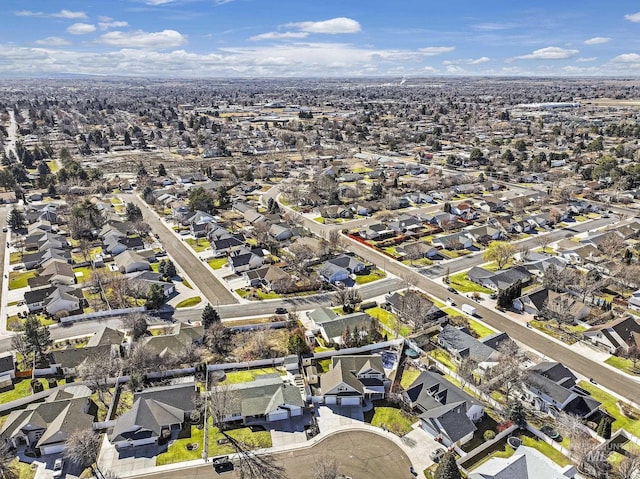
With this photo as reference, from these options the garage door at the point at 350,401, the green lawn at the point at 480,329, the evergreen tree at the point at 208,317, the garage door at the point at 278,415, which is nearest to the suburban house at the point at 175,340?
the evergreen tree at the point at 208,317

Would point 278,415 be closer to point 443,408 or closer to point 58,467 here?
point 443,408

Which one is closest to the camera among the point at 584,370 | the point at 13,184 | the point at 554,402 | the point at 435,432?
the point at 435,432

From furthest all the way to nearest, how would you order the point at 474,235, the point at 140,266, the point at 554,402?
the point at 474,235 → the point at 140,266 → the point at 554,402

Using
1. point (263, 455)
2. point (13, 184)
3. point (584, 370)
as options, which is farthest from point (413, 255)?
point (13, 184)

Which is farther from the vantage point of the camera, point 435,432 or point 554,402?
point 554,402

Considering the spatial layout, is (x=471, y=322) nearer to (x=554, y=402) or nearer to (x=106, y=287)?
(x=554, y=402)

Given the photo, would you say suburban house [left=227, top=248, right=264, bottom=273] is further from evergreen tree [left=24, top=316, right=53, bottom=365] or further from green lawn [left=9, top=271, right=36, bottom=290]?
green lawn [left=9, top=271, right=36, bottom=290]
